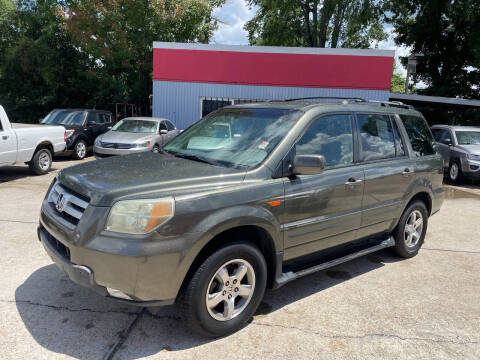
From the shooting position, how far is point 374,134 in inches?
168

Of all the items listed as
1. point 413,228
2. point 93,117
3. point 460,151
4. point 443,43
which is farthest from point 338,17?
point 413,228

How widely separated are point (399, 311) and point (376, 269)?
1.04 m

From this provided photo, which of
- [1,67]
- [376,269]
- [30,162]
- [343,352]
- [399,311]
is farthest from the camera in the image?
[1,67]

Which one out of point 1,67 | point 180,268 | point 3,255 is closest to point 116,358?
point 180,268

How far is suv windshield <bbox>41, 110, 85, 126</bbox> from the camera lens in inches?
510

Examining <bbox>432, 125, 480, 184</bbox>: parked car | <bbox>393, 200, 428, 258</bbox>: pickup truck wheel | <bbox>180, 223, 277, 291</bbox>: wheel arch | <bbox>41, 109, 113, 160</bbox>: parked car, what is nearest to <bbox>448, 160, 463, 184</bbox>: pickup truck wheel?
<bbox>432, 125, 480, 184</bbox>: parked car

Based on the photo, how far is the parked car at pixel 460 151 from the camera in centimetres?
1103

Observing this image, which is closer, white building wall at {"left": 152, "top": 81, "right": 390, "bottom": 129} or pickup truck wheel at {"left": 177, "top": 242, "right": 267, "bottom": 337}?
pickup truck wheel at {"left": 177, "top": 242, "right": 267, "bottom": 337}

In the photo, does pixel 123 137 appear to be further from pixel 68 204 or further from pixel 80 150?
pixel 68 204

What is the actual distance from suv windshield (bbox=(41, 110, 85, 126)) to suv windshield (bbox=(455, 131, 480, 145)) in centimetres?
1219

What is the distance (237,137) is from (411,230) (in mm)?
2735

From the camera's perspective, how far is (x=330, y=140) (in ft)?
12.4

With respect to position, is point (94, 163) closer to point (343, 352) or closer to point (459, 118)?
point (343, 352)

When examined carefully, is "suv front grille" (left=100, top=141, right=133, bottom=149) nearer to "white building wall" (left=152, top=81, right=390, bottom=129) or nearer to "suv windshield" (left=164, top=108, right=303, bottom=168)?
"white building wall" (left=152, top=81, right=390, bottom=129)
